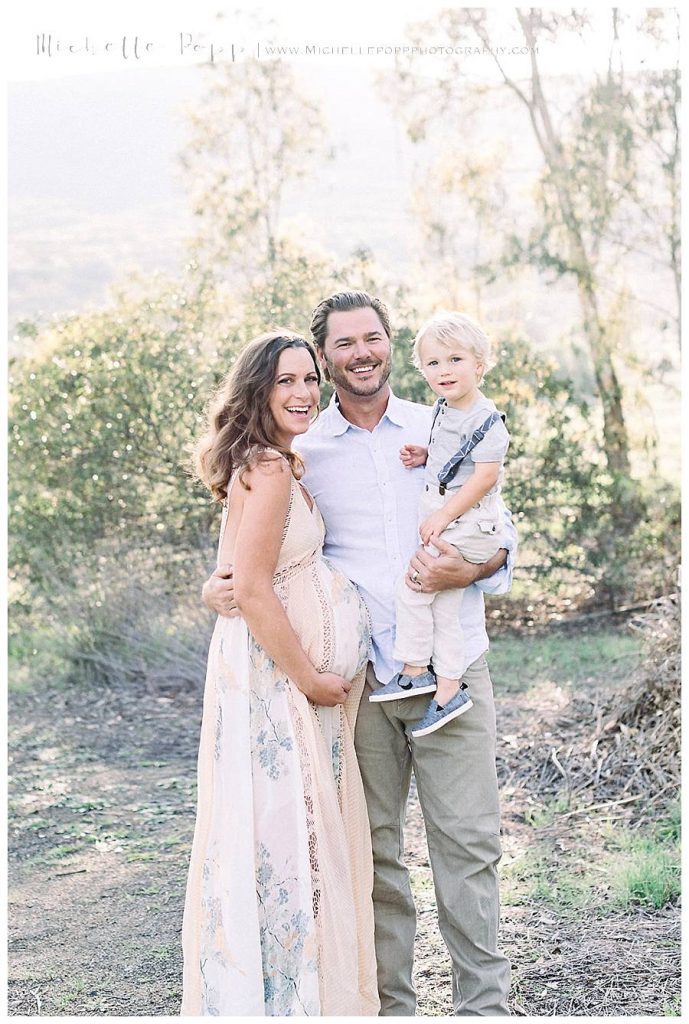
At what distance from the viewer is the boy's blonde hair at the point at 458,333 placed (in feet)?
9.17

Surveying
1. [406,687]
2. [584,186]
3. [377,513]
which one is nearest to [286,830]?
[406,687]

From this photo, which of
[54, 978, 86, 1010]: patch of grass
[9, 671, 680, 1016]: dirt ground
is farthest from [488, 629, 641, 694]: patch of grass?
[54, 978, 86, 1010]: patch of grass

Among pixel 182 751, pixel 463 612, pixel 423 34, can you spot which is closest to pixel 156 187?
pixel 423 34

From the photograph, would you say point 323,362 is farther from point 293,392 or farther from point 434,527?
point 434,527

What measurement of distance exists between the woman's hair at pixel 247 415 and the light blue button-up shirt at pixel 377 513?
193 mm

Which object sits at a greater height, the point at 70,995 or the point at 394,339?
the point at 394,339

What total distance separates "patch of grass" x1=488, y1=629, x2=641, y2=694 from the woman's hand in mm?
3650

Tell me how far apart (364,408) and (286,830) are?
1.10m

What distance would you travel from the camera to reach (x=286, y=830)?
8.79 feet

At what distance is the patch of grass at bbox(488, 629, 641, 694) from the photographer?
6543mm

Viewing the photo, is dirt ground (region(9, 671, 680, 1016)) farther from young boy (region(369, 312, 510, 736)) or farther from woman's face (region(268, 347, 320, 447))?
woman's face (region(268, 347, 320, 447))

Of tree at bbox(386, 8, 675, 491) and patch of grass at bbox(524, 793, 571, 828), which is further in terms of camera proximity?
tree at bbox(386, 8, 675, 491)

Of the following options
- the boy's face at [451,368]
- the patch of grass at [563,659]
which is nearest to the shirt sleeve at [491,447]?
the boy's face at [451,368]

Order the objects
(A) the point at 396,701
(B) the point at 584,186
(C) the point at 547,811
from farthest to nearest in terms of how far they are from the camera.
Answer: (B) the point at 584,186 → (C) the point at 547,811 → (A) the point at 396,701
